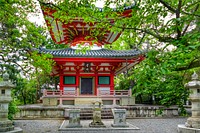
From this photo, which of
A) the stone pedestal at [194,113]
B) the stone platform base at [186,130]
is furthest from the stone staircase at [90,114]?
the stone pedestal at [194,113]

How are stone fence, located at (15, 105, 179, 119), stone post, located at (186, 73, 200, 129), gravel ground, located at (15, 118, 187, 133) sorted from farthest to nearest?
stone fence, located at (15, 105, 179, 119)
gravel ground, located at (15, 118, 187, 133)
stone post, located at (186, 73, 200, 129)

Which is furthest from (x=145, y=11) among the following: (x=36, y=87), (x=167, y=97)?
(x=36, y=87)

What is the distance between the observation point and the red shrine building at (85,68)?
1594 centimetres

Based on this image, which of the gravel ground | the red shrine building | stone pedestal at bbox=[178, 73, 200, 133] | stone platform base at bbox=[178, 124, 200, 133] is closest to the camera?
stone platform base at bbox=[178, 124, 200, 133]

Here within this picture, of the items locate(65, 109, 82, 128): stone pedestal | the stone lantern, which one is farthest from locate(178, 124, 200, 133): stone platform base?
the stone lantern

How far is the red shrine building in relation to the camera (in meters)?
15.9

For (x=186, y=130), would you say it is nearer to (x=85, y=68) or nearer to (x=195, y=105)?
(x=195, y=105)

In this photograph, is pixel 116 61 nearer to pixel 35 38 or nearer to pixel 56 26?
pixel 56 26

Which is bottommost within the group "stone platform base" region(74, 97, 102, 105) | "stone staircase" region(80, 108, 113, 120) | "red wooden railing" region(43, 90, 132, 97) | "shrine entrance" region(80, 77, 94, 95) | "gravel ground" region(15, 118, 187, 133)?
"gravel ground" region(15, 118, 187, 133)

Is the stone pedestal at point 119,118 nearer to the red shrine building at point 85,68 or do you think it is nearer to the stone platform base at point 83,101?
the red shrine building at point 85,68

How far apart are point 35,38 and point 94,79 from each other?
9731mm

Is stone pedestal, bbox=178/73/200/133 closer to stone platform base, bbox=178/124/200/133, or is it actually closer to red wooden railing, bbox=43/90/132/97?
stone platform base, bbox=178/124/200/133

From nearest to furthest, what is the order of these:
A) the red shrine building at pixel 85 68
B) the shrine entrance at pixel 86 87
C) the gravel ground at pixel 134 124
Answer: the gravel ground at pixel 134 124 → the red shrine building at pixel 85 68 → the shrine entrance at pixel 86 87

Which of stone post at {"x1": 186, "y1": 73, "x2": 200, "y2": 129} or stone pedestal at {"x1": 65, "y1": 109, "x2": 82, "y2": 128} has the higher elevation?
stone post at {"x1": 186, "y1": 73, "x2": 200, "y2": 129}
